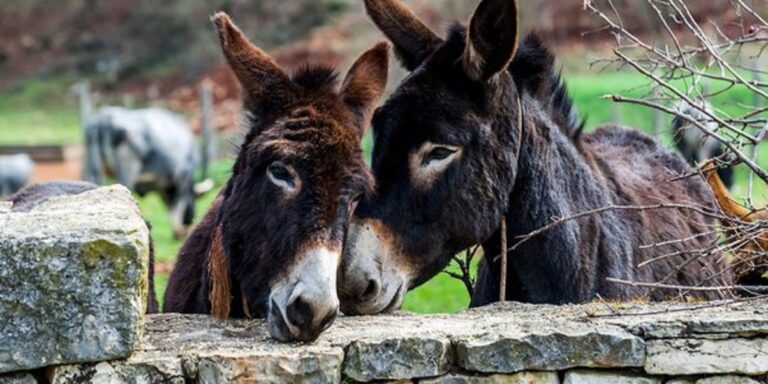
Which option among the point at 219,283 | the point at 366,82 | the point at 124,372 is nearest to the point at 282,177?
the point at 219,283

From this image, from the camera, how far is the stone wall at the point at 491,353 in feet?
12.1

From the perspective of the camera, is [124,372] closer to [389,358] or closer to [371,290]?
[389,358]

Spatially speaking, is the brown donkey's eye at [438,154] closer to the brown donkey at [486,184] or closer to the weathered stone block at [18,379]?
the brown donkey at [486,184]

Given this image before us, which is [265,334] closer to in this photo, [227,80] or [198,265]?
[198,265]

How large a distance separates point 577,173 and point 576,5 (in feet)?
103

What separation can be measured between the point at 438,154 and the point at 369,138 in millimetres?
3291

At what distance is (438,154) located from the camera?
16.2 ft

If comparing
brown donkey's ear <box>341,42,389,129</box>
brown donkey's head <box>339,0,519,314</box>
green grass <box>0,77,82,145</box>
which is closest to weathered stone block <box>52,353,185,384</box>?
brown donkey's head <box>339,0,519,314</box>

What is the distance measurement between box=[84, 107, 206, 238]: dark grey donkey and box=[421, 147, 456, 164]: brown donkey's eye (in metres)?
14.0

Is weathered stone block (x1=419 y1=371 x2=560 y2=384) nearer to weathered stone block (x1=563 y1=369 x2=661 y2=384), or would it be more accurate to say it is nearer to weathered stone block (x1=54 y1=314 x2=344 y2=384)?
weathered stone block (x1=563 y1=369 x2=661 y2=384)

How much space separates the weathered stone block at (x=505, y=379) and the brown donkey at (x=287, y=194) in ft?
1.34

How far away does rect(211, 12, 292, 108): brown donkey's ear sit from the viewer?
4.64 metres

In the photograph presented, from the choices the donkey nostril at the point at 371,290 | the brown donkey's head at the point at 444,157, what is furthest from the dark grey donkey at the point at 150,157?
the donkey nostril at the point at 371,290

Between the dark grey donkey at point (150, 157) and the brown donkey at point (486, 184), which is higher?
the dark grey donkey at point (150, 157)
